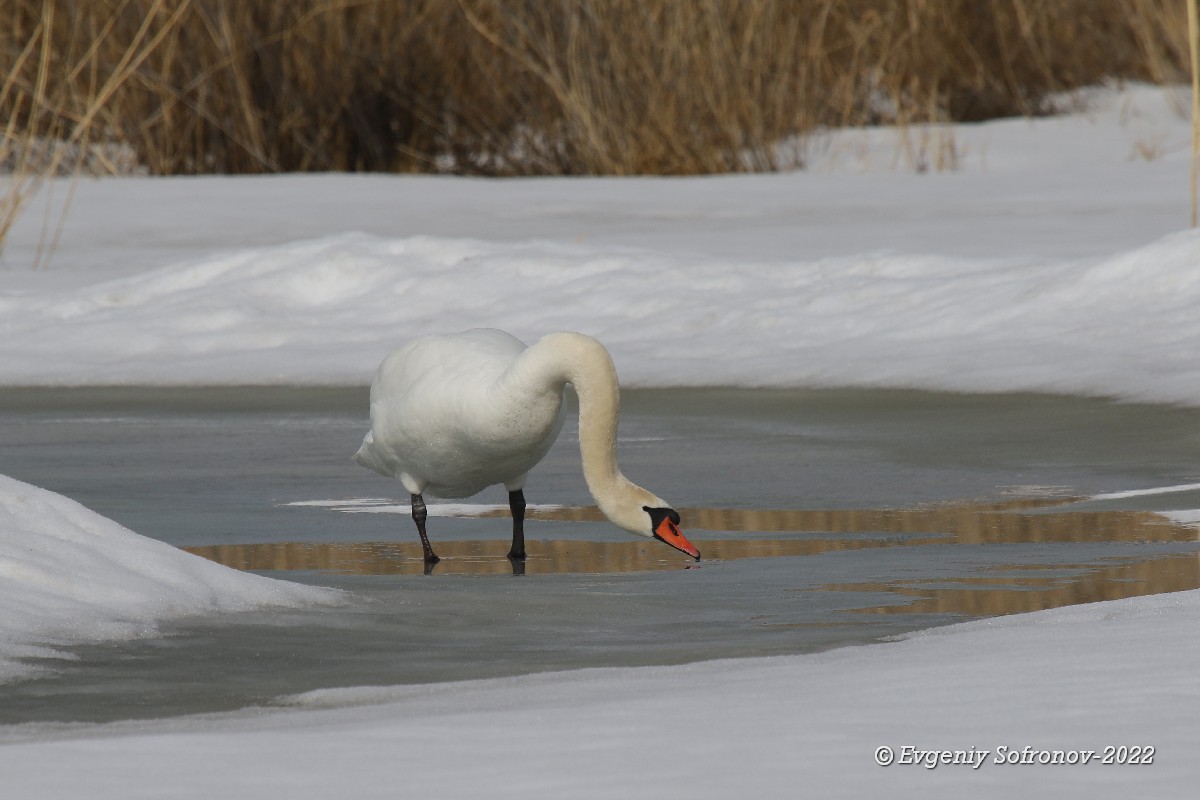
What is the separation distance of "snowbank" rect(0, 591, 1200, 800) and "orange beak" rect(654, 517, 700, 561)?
146 cm

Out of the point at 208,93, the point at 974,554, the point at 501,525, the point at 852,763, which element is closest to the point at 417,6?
the point at 208,93

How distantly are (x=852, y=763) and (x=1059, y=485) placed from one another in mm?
3364

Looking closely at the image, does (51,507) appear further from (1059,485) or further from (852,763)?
(1059,485)

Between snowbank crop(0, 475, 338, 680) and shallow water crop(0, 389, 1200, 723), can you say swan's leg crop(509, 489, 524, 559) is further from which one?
snowbank crop(0, 475, 338, 680)

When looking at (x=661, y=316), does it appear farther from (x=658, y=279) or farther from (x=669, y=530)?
(x=669, y=530)

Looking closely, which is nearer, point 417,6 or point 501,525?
point 501,525

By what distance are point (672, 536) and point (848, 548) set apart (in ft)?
1.40

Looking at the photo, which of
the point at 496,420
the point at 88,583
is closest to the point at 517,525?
the point at 496,420

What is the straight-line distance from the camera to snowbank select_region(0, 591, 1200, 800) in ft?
8.10

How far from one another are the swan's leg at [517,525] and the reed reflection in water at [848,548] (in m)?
0.04

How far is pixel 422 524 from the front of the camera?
5.50m

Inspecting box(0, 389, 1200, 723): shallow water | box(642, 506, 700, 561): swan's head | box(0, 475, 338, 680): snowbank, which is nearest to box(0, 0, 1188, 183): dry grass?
box(0, 389, 1200, 723): shallow water

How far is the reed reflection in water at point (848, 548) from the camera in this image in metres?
4.41

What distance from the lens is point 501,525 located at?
5.90 m
